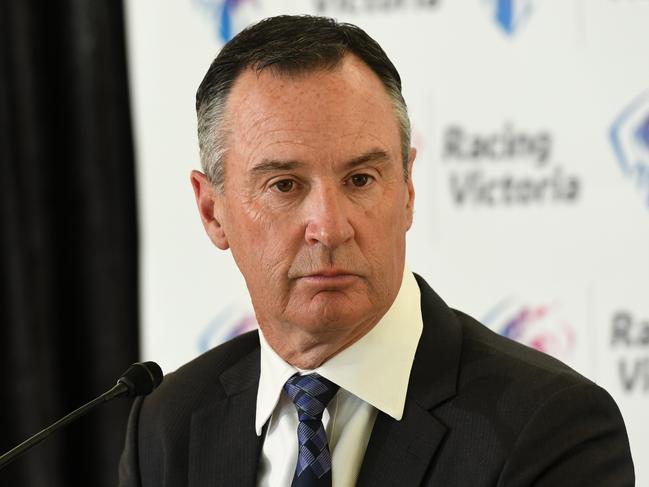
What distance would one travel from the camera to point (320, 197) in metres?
2.20

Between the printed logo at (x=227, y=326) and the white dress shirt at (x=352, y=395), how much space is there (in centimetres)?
179

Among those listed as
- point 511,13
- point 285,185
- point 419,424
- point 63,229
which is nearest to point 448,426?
point 419,424

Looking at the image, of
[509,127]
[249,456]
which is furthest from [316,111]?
[509,127]

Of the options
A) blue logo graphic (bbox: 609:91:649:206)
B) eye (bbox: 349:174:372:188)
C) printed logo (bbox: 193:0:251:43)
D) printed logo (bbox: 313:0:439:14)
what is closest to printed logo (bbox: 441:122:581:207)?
blue logo graphic (bbox: 609:91:649:206)

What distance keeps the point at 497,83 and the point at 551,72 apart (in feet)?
0.61

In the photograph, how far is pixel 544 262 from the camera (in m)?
3.79

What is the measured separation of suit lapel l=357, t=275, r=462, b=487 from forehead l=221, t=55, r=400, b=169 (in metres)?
0.42

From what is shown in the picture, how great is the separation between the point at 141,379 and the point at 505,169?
1946 millimetres

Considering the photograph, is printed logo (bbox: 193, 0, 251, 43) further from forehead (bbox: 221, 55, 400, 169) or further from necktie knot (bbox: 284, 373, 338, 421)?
necktie knot (bbox: 284, 373, 338, 421)

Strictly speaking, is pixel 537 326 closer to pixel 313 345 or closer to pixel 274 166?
pixel 313 345

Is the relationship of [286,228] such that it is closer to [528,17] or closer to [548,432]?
[548,432]

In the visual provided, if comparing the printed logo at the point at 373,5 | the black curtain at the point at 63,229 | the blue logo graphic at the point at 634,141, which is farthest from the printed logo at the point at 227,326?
the blue logo graphic at the point at 634,141

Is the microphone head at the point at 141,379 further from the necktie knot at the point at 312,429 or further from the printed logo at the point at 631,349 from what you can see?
the printed logo at the point at 631,349

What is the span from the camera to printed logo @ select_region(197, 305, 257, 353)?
4242mm
